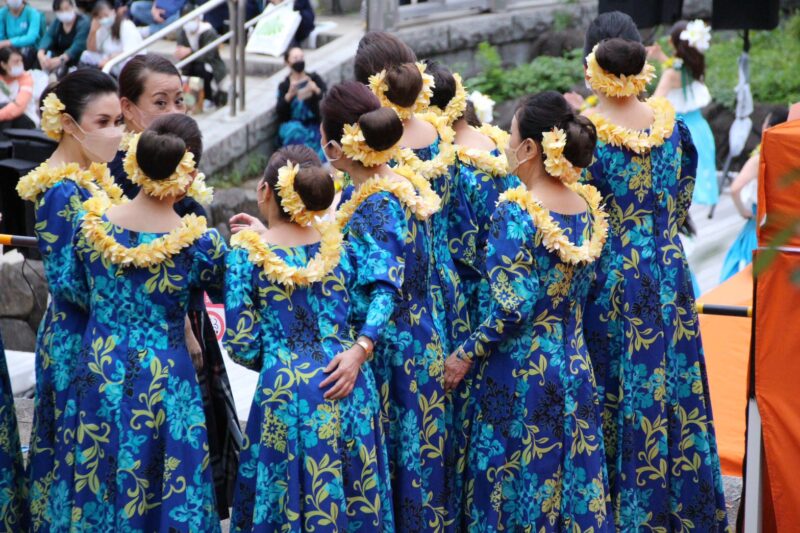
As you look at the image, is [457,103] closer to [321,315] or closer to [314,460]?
[321,315]

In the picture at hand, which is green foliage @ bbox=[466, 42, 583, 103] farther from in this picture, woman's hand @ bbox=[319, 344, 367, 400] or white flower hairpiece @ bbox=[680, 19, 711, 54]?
woman's hand @ bbox=[319, 344, 367, 400]

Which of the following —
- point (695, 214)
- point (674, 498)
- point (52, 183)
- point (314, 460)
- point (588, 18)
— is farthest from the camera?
point (588, 18)

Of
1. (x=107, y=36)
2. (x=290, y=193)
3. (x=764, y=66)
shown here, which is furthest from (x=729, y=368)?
(x=764, y=66)

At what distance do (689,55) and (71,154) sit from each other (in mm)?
6369

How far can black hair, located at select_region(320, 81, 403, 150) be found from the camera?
4016mm

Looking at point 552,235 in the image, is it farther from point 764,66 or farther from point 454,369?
point 764,66

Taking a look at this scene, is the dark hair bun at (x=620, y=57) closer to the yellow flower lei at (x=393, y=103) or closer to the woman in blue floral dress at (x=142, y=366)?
the yellow flower lei at (x=393, y=103)

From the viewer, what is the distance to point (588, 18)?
558 inches

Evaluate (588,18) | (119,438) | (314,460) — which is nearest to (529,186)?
(314,460)

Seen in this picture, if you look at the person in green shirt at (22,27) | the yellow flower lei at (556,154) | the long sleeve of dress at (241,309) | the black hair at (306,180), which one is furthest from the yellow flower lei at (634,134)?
the person in green shirt at (22,27)

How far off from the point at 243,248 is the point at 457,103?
1375 mm

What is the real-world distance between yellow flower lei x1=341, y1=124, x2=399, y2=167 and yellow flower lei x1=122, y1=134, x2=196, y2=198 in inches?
20.7

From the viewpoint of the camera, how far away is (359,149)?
406 centimetres

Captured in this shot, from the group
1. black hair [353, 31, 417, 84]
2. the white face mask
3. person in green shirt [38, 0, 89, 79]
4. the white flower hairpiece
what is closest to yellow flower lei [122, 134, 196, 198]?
black hair [353, 31, 417, 84]
